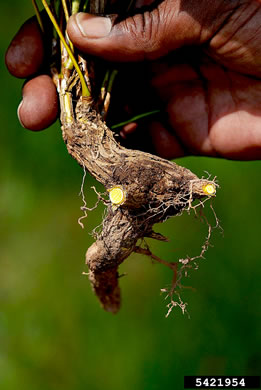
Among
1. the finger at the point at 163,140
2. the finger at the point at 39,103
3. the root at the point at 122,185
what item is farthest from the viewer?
the finger at the point at 163,140

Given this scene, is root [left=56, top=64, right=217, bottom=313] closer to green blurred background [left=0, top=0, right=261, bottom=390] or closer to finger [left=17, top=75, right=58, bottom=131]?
finger [left=17, top=75, right=58, bottom=131]

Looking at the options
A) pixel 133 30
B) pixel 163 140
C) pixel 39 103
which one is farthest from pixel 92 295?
pixel 133 30

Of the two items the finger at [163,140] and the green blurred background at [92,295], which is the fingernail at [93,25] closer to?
the finger at [163,140]

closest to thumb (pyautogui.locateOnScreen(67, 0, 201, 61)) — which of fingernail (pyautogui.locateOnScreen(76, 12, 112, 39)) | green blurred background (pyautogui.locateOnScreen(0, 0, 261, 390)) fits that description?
fingernail (pyautogui.locateOnScreen(76, 12, 112, 39))

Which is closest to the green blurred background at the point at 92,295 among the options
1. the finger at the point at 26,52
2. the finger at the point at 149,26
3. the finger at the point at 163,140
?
the finger at the point at 163,140

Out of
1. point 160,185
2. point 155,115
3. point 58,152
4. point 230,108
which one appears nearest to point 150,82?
point 155,115

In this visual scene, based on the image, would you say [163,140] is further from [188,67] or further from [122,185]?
[122,185]
